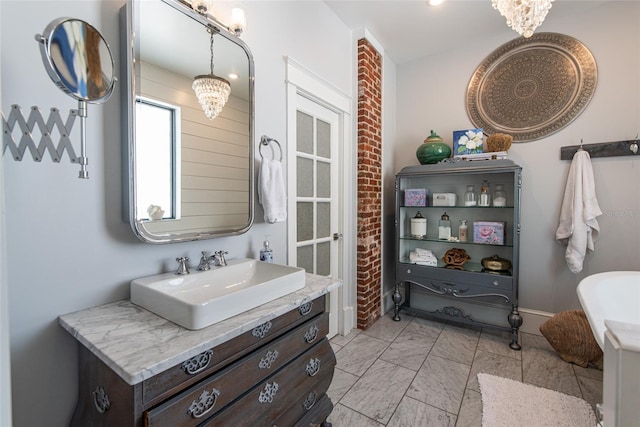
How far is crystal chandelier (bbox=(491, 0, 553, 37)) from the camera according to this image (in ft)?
5.28

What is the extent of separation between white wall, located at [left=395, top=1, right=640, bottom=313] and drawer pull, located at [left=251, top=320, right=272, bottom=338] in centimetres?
278

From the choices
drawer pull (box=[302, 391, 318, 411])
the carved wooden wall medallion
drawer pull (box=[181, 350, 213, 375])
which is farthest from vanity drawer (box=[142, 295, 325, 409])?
the carved wooden wall medallion

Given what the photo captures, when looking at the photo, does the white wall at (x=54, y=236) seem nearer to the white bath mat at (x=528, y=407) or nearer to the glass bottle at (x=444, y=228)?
the white bath mat at (x=528, y=407)

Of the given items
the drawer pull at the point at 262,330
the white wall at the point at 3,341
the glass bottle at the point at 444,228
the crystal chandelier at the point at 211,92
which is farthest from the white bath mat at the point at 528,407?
the crystal chandelier at the point at 211,92

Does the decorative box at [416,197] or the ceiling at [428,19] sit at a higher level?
the ceiling at [428,19]

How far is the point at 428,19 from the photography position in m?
2.59

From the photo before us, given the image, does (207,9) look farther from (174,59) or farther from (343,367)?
(343,367)

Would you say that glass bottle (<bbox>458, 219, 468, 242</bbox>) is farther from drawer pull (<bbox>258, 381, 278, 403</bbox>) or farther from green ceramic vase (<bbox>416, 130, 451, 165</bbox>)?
drawer pull (<bbox>258, 381, 278, 403</bbox>)

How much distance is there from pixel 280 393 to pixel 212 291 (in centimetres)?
55

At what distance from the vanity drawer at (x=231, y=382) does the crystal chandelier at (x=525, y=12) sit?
2114 millimetres

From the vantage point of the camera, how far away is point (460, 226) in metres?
2.92

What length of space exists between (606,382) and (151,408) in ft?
4.81

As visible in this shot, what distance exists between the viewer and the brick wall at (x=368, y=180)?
276 centimetres

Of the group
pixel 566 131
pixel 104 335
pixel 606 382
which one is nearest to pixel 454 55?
pixel 566 131
